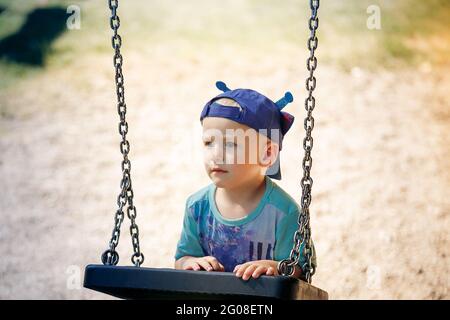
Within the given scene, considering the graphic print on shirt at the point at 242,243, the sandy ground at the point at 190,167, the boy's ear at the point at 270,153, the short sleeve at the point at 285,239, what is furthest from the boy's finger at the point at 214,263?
the sandy ground at the point at 190,167

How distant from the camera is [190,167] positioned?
6.41 m

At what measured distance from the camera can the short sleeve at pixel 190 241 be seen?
284 centimetres

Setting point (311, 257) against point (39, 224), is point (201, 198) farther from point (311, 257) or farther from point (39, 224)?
point (39, 224)

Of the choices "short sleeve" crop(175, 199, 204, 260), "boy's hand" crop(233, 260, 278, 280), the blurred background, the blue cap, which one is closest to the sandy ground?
the blurred background

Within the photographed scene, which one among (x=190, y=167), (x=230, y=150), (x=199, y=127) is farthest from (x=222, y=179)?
(x=199, y=127)

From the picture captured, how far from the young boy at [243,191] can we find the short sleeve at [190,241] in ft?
0.07

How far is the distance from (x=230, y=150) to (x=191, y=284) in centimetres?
54

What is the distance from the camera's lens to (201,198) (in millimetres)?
2873

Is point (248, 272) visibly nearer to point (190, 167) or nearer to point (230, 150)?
point (230, 150)

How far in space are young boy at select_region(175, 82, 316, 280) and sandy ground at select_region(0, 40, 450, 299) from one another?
2.51 metres

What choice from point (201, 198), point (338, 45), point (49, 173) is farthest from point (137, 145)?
point (201, 198)

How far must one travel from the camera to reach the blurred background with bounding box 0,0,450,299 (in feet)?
18.0

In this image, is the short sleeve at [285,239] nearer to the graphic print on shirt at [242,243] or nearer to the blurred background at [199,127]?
the graphic print on shirt at [242,243]

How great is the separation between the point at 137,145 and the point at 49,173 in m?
0.82
